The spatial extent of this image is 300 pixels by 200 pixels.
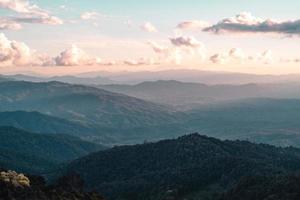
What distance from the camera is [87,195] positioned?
7343 inches

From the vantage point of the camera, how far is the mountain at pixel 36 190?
515 ft

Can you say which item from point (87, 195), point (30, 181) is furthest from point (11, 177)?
point (87, 195)

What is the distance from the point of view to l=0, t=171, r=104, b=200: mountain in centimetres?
15688

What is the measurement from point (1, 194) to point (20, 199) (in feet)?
17.6

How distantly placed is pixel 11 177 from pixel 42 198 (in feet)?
42.2

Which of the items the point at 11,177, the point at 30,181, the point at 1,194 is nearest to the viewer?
the point at 1,194

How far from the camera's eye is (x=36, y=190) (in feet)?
542

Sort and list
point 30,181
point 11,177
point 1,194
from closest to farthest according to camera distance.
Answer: point 1,194, point 11,177, point 30,181

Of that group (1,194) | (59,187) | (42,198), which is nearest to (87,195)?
(59,187)

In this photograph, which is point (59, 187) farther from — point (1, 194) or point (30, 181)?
point (1, 194)

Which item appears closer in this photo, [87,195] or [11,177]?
[11,177]

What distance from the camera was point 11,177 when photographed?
167500 millimetres

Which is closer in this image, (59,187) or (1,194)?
(1,194)

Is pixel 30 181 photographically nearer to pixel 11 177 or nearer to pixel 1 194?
pixel 11 177
